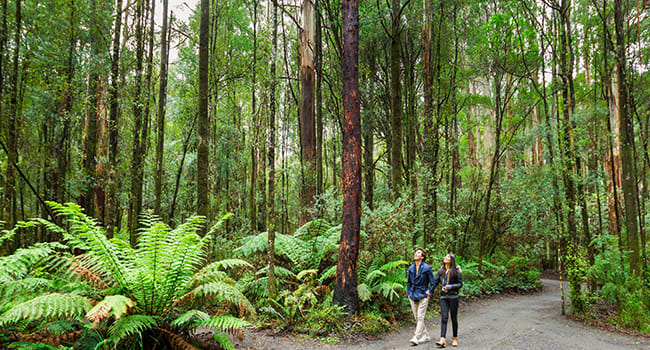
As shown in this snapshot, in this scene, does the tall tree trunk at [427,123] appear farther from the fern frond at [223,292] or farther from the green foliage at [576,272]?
the fern frond at [223,292]

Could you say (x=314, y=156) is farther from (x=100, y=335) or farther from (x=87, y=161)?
(x=100, y=335)

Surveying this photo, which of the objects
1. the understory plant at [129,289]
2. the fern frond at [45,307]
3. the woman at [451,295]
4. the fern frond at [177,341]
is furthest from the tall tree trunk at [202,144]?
the woman at [451,295]

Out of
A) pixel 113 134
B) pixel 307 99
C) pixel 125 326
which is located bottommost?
pixel 125 326

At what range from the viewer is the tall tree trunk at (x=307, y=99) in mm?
11039

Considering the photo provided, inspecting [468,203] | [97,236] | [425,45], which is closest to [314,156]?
[425,45]

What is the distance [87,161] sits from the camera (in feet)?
34.9

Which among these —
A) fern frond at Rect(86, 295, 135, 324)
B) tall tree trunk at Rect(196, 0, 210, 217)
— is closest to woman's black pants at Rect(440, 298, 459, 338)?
fern frond at Rect(86, 295, 135, 324)

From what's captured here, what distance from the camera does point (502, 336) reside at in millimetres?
6246

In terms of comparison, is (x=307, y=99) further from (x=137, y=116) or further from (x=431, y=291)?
(x=431, y=291)

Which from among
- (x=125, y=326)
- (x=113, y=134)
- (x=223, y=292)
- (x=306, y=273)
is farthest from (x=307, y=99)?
(x=125, y=326)

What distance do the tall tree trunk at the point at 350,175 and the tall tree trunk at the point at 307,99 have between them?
3.87 meters

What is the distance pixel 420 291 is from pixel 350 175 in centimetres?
251

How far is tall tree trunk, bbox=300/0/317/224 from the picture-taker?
11.0 metres

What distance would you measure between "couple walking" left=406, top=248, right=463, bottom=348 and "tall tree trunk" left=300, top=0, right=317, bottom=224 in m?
5.09
